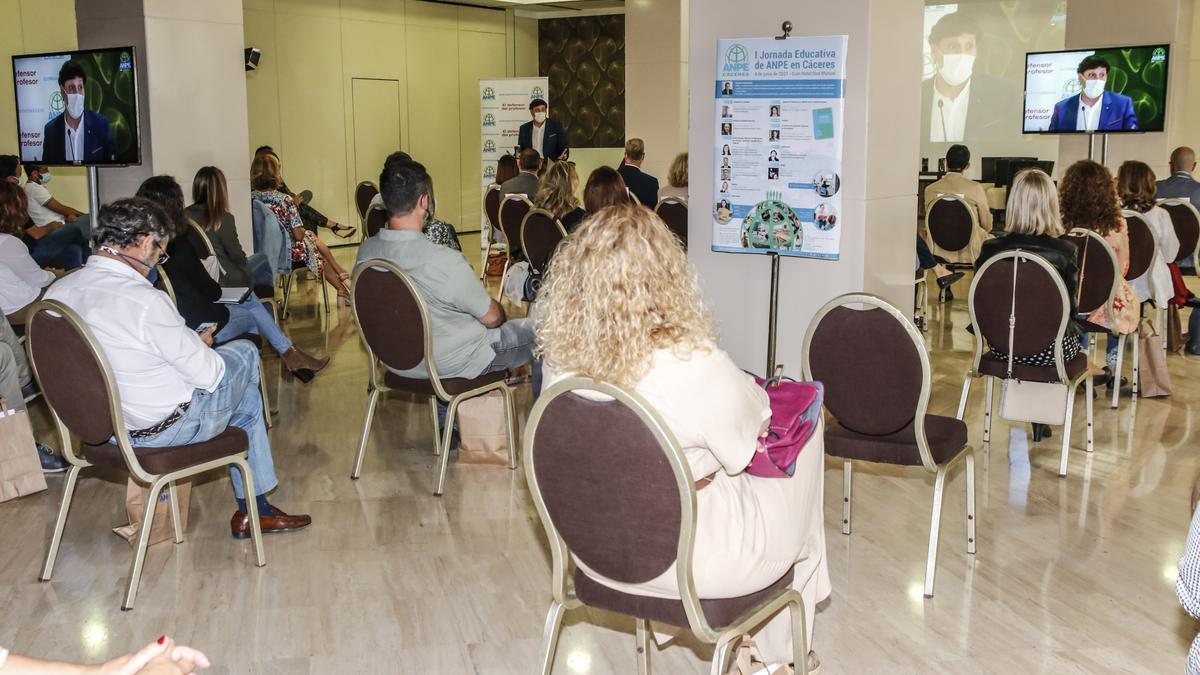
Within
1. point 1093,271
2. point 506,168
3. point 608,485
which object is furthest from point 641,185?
point 608,485

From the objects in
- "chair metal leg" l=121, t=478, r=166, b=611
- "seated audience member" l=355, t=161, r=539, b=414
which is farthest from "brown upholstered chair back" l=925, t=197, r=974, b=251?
"chair metal leg" l=121, t=478, r=166, b=611

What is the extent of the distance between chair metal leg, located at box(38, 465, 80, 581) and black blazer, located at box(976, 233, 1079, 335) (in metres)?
3.47

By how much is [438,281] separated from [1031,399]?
2.46 meters

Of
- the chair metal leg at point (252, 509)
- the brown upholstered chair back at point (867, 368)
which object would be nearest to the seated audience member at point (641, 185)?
the brown upholstered chair back at point (867, 368)

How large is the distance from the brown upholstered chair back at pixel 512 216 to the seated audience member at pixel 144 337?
4.67 metres

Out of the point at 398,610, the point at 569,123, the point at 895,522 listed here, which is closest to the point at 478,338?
the point at 398,610

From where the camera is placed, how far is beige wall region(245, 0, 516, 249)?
12.8 m

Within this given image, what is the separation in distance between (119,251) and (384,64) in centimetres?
1125

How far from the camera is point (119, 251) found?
3.36 m

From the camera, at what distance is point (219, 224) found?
5.73m

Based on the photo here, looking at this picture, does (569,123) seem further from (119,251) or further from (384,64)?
(119,251)

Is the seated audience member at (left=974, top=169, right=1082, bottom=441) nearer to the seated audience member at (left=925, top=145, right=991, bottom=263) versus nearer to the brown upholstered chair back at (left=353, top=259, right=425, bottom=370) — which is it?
the brown upholstered chair back at (left=353, top=259, right=425, bottom=370)

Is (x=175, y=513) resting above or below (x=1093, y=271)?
below

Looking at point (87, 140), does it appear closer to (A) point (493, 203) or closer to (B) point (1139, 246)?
(A) point (493, 203)
